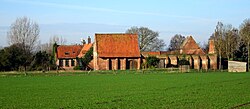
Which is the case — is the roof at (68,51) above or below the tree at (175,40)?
below

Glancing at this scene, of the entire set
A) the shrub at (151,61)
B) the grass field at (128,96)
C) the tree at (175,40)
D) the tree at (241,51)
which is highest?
the tree at (175,40)

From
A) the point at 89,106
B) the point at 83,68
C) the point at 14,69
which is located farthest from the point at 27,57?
the point at 89,106

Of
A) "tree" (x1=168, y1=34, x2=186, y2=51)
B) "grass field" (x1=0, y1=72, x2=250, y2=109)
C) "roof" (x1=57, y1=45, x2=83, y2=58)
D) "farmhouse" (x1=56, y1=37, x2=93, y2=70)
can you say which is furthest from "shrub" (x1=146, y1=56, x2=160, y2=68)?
"tree" (x1=168, y1=34, x2=186, y2=51)

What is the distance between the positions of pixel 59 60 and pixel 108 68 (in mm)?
16216

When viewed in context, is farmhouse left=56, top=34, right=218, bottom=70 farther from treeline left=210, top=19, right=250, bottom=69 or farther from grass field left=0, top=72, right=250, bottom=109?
grass field left=0, top=72, right=250, bottom=109

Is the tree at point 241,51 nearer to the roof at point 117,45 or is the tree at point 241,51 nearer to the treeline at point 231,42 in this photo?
the treeline at point 231,42

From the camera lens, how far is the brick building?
79.9 m

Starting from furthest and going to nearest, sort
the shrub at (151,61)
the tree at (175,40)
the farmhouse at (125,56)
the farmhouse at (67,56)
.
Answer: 1. the tree at (175,40)
2. the farmhouse at (67,56)
3. the farmhouse at (125,56)
4. the shrub at (151,61)

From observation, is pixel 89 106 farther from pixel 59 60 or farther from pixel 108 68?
pixel 59 60

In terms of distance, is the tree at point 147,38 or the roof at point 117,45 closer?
the roof at point 117,45

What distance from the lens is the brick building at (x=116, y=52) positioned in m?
79.9

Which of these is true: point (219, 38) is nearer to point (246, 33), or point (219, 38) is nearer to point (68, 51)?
point (246, 33)

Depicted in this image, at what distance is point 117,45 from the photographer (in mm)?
83625

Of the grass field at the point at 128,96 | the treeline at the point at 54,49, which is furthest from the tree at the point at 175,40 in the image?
the grass field at the point at 128,96
